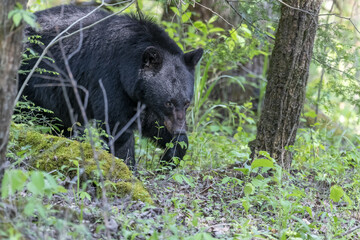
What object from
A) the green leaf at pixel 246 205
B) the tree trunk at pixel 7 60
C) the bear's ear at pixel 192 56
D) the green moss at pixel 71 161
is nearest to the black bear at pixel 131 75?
the bear's ear at pixel 192 56

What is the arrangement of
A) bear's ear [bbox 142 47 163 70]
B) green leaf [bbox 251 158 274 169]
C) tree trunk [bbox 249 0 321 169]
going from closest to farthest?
green leaf [bbox 251 158 274 169] < tree trunk [bbox 249 0 321 169] < bear's ear [bbox 142 47 163 70]

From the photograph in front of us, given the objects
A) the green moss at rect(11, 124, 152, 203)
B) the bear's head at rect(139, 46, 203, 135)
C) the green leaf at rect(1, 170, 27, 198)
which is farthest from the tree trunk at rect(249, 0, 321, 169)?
the green leaf at rect(1, 170, 27, 198)

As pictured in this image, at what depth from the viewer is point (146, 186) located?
181 inches

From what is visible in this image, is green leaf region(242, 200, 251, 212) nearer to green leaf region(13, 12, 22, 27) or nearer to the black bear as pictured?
the black bear

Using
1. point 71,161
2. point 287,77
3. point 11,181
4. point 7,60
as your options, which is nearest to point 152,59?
point 287,77

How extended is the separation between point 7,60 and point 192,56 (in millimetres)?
3425

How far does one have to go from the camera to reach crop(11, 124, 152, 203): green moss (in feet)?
13.4

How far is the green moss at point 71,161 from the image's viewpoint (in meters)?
4.09

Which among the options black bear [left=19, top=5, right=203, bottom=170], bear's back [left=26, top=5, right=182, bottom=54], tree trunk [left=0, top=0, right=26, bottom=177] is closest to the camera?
tree trunk [left=0, top=0, right=26, bottom=177]

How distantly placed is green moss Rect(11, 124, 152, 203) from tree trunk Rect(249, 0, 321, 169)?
5.40ft

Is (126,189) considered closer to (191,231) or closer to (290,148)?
(191,231)

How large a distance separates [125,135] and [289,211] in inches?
94.1

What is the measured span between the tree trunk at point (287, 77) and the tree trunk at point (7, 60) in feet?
9.84

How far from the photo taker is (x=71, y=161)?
4.29 meters
